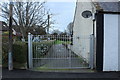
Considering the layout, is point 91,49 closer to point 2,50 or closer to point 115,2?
point 115,2

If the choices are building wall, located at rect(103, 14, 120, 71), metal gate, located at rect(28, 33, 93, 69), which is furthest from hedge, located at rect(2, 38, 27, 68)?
building wall, located at rect(103, 14, 120, 71)

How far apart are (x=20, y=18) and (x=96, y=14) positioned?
14.3 meters

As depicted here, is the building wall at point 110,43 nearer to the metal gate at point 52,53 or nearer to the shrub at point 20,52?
the metal gate at point 52,53

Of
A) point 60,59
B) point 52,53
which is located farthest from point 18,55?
point 60,59

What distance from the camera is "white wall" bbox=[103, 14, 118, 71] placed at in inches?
361

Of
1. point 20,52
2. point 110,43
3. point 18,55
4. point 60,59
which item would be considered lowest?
point 60,59

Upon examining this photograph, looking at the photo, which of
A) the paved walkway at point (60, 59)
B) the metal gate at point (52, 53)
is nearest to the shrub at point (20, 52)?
the metal gate at point (52, 53)

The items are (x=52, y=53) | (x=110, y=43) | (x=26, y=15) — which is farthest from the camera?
(x=26, y=15)

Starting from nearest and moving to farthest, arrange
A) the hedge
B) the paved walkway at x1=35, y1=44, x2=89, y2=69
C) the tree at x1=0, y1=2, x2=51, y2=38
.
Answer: the hedge, the paved walkway at x1=35, y1=44, x2=89, y2=69, the tree at x1=0, y1=2, x2=51, y2=38

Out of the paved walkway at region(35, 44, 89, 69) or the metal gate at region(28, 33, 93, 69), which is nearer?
the metal gate at region(28, 33, 93, 69)

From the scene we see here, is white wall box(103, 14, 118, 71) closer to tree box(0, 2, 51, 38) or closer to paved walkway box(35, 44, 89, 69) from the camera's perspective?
paved walkway box(35, 44, 89, 69)

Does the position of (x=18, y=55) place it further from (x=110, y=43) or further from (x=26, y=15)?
(x=26, y=15)

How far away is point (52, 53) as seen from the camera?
10.2m

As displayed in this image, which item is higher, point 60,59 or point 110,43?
point 110,43
